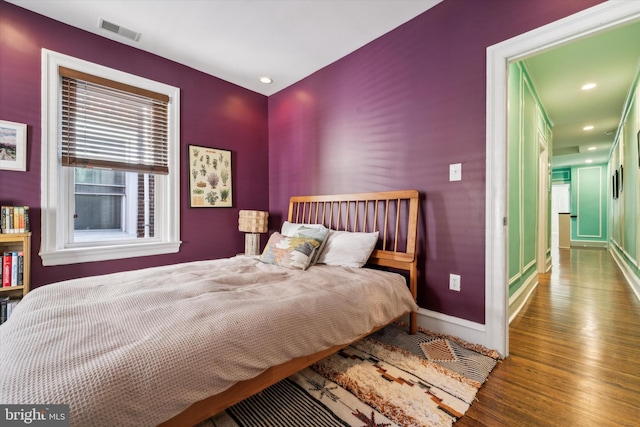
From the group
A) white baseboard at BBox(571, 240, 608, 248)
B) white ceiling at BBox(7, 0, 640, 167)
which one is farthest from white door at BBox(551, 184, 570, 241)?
white ceiling at BBox(7, 0, 640, 167)

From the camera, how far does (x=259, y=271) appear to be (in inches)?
78.7

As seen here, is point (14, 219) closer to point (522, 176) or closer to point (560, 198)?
point (522, 176)

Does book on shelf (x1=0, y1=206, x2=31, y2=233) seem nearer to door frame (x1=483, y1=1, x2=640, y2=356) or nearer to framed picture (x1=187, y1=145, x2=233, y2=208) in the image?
framed picture (x1=187, y1=145, x2=233, y2=208)

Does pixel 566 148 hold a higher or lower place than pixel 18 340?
higher

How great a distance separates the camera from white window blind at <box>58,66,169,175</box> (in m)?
2.43

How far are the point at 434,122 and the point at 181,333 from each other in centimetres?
216

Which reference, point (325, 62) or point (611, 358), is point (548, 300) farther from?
point (325, 62)

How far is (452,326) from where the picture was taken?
82.4 inches

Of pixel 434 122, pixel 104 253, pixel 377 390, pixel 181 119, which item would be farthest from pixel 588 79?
pixel 104 253

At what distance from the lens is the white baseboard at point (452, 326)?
76.9 inches

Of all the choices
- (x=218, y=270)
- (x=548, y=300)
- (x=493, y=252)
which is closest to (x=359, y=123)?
(x=493, y=252)

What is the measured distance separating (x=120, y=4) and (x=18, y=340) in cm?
242

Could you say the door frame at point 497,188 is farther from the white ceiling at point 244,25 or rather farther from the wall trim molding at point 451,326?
the white ceiling at point 244,25

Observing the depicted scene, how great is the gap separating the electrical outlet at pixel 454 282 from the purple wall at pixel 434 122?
38 mm
